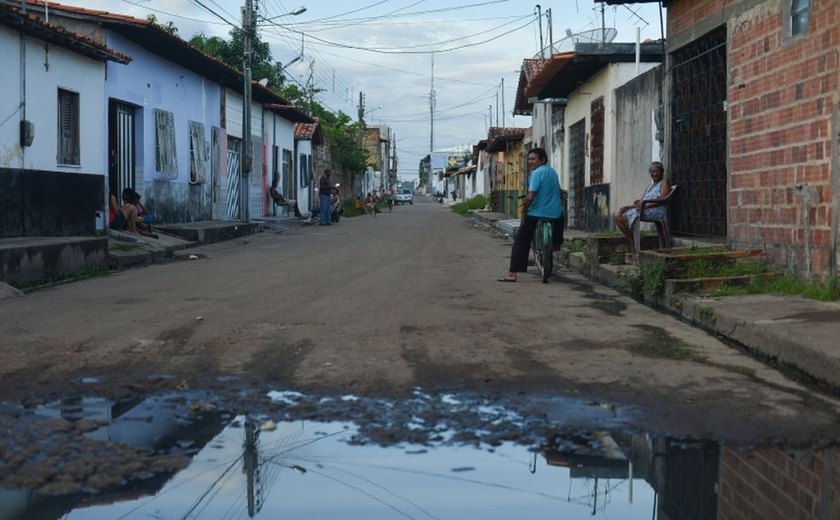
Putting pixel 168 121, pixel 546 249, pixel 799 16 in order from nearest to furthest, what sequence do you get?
pixel 799 16
pixel 546 249
pixel 168 121

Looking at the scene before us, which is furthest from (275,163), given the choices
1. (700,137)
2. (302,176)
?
(700,137)

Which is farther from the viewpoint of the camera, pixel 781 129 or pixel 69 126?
pixel 69 126

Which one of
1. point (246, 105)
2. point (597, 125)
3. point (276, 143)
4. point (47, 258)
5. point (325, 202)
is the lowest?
point (47, 258)

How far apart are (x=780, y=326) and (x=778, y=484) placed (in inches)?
126

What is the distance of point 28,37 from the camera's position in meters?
14.3

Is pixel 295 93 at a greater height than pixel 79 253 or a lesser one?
greater

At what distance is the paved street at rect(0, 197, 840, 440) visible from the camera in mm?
5473

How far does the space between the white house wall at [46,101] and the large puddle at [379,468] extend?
992cm

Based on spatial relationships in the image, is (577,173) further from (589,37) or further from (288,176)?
(288,176)

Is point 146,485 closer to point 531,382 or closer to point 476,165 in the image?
point 531,382

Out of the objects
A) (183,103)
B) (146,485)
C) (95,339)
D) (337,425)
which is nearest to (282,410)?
(337,425)

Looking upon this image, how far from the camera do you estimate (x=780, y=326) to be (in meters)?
7.02

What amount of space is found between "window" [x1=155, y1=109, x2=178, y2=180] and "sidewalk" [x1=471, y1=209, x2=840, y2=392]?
1462cm

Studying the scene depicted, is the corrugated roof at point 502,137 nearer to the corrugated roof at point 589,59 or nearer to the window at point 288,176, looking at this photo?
the window at point 288,176
